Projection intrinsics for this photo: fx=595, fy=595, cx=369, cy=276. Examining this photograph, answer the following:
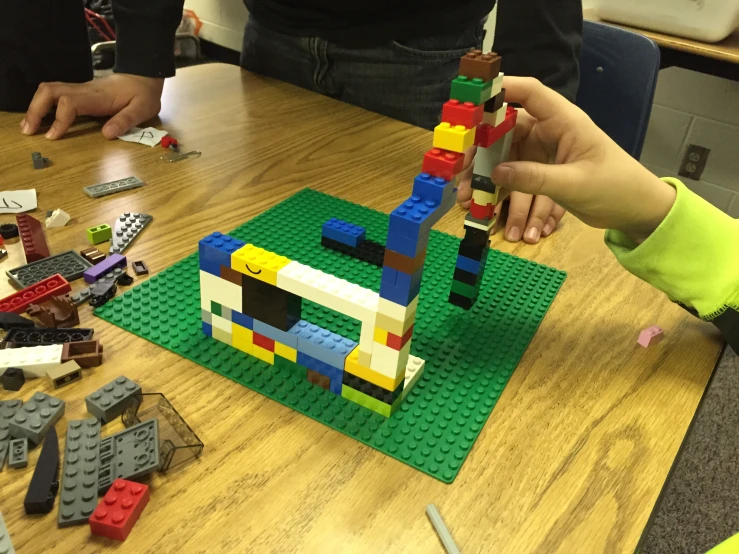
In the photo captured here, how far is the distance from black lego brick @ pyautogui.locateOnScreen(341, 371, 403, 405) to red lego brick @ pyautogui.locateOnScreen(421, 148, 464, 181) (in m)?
0.19

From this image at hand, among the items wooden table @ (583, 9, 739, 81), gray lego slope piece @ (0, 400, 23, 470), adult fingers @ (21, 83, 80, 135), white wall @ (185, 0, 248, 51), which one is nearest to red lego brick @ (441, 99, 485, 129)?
gray lego slope piece @ (0, 400, 23, 470)

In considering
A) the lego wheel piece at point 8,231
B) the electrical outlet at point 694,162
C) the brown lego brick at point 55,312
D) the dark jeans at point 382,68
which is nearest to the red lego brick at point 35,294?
the brown lego brick at point 55,312

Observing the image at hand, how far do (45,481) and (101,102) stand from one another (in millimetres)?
777

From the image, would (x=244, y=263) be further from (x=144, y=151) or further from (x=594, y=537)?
(x=144, y=151)

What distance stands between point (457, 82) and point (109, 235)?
0.48 m

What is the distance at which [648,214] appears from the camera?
65 centimetres

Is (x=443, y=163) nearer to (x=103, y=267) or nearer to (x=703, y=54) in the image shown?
(x=103, y=267)

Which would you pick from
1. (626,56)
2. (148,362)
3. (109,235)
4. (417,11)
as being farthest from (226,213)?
(626,56)

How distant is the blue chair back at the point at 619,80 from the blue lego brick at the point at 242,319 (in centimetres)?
93

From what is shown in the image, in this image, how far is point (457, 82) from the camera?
52 centimetres

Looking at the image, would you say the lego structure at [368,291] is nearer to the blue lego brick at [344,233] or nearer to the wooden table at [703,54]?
the blue lego brick at [344,233]

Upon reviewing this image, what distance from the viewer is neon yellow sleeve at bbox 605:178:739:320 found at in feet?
2.11

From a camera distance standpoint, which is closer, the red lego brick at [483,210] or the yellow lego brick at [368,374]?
the yellow lego brick at [368,374]

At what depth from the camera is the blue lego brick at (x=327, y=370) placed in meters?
0.56
